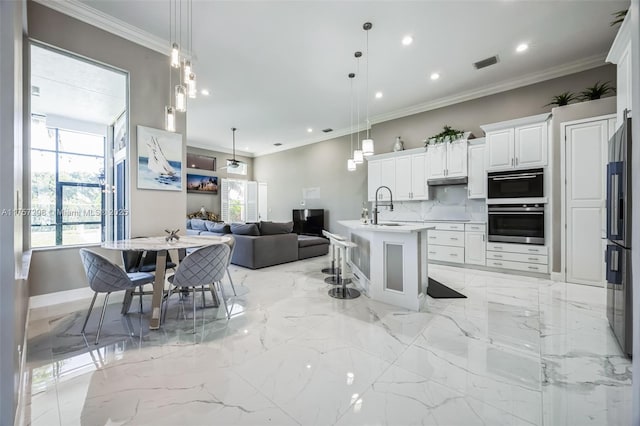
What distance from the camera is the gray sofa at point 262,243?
4.71 metres

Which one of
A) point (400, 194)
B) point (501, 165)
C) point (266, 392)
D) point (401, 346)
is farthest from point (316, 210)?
point (266, 392)

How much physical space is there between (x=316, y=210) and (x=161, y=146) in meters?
4.76

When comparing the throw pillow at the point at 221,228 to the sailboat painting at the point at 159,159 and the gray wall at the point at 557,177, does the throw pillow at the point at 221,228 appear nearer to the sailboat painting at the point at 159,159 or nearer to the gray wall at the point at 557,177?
the sailboat painting at the point at 159,159

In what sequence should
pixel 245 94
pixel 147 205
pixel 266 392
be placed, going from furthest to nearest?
pixel 245 94 → pixel 147 205 → pixel 266 392

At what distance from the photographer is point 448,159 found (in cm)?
496

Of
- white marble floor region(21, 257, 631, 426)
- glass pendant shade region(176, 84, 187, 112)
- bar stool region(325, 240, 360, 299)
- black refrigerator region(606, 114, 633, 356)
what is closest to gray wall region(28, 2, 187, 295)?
white marble floor region(21, 257, 631, 426)

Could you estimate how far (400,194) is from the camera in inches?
221

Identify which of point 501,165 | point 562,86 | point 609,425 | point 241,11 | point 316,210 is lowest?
point 609,425

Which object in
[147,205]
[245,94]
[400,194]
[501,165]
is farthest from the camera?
[400,194]

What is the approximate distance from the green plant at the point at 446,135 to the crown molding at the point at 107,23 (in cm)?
475

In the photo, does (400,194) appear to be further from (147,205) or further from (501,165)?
(147,205)

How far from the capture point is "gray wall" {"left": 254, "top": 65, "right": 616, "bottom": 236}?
14.2 ft

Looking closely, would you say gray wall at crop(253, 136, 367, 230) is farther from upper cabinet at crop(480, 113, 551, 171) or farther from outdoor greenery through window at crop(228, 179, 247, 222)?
upper cabinet at crop(480, 113, 551, 171)

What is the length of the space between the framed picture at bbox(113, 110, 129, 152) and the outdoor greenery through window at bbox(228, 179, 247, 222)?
5.34m
